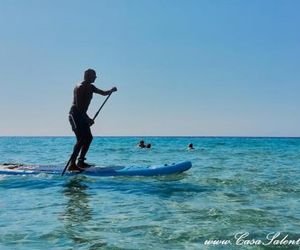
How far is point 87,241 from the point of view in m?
4.82

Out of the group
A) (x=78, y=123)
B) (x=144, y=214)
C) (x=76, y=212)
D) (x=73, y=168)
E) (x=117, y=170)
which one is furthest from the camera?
(x=117, y=170)

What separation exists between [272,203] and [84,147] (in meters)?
5.20

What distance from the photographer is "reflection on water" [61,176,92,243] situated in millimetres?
5168

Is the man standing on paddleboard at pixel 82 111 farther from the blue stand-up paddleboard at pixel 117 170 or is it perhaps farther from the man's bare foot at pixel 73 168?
the blue stand-up paddleboard at pixel 117 170

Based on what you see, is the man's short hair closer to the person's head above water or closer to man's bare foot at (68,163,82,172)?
the person's head above water

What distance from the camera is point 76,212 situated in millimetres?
6504

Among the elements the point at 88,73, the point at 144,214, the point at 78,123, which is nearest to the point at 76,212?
the point at 144,214

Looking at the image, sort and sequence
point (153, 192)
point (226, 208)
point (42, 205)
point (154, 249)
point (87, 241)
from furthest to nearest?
point (153, 192) < point (42, 205) < point (226, 208) < point (87, 241) < point (154, 249)

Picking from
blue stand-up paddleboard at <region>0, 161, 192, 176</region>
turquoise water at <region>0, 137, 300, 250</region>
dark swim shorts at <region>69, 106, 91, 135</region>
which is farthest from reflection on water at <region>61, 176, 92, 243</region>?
dark swim shorts at <region>69, 106, 91, 135</region>

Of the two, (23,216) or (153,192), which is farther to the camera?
(153,192)

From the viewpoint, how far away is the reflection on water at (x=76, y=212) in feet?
17.0

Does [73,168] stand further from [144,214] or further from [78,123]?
[144,214]

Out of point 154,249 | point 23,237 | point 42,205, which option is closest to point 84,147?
point 42,205

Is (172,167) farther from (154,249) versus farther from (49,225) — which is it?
(154,249)
